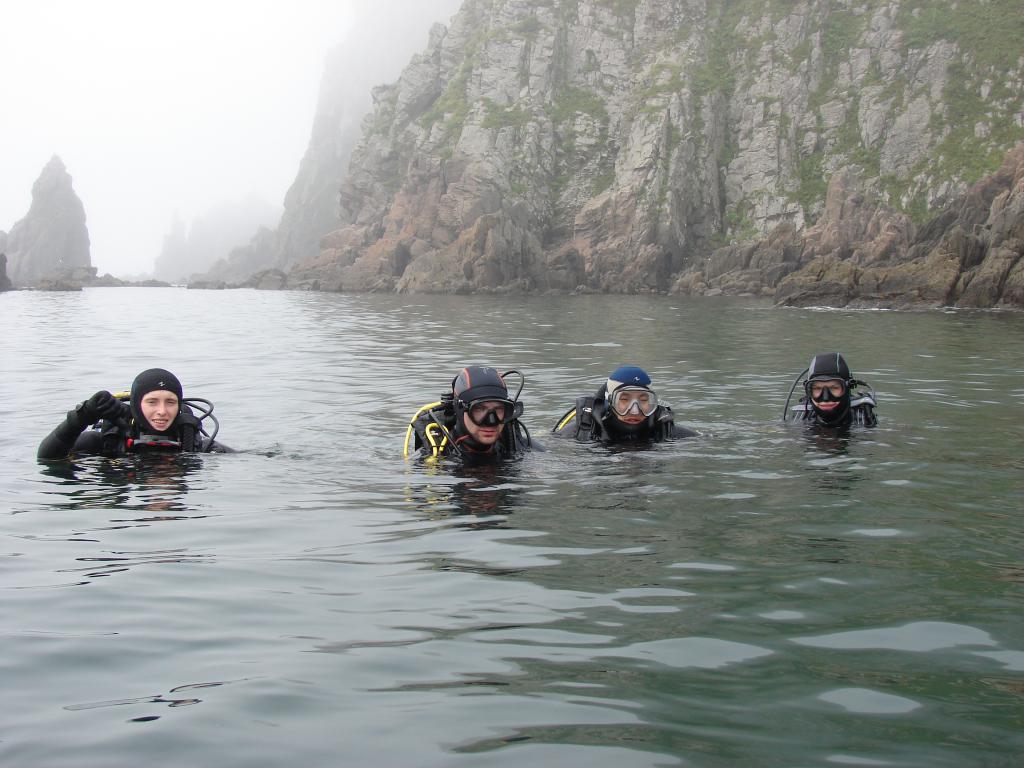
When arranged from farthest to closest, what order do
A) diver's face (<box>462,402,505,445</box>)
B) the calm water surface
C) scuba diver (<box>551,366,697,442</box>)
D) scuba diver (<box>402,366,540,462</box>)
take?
scuba diver (<box>551,366,697,442</box>) < diver's face (<box>462,402,505,445</box>) < scuba diver (<box>402,366,540,462</box>) < the calm water surface

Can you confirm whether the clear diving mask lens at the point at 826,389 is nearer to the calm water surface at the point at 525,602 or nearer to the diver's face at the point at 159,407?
the calm water surface at the point at 525,602

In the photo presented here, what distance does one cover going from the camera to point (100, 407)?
9469 mm

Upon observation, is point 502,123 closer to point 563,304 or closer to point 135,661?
point 563,304

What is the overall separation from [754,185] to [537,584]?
Result: 313 feet

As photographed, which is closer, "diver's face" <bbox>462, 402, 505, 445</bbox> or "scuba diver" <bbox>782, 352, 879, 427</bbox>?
"diver's face" <bbox>462, 402, 505, 445</bbox>

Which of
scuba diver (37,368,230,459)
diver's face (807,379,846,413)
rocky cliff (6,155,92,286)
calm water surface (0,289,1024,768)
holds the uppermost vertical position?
rocky cliff (6,155,92,286)

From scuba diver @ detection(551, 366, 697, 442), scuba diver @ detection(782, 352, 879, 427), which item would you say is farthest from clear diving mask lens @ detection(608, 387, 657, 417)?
scuba diver @ detection(782, 352, 879, 427)

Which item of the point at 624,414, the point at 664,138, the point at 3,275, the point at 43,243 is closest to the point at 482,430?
the point at 624,414

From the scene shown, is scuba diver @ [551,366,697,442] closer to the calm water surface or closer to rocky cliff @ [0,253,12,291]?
the calm water surface

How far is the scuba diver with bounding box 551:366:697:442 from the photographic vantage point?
10977mm

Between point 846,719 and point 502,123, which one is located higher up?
point 502,123

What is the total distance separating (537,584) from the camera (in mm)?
5855

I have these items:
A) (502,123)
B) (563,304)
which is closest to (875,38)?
(502,123)

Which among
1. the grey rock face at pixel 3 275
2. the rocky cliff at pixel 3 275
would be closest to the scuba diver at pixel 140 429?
the grey rock face at pixel 3 275
